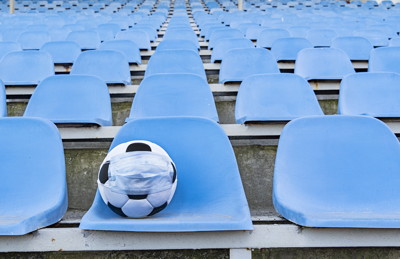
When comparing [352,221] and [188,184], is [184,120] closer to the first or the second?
[188,184]

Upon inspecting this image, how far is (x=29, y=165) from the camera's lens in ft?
4.42

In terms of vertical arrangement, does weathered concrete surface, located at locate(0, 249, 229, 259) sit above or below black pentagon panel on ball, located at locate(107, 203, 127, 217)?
below

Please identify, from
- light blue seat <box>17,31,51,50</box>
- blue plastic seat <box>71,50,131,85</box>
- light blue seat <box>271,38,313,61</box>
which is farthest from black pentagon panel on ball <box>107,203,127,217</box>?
light blue seat <box>17,31,51,50</box>

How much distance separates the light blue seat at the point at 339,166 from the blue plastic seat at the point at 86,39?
292 centimetres

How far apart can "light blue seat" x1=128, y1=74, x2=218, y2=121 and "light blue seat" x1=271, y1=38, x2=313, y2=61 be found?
4.90 feet

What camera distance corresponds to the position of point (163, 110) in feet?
6.25

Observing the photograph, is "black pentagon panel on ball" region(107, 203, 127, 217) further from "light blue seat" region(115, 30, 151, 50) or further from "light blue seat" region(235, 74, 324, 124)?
"light blue seat" region(115, 30, 151, 50)

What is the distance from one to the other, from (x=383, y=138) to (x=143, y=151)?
2.70ft

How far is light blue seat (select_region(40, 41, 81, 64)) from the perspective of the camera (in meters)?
3.13

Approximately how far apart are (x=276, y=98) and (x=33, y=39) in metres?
2.89

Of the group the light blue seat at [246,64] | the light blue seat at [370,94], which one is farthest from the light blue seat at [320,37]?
the light blue seat at [370,94]

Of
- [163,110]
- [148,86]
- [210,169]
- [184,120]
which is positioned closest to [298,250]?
[210,169]

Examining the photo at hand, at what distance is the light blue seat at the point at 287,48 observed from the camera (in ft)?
10.6

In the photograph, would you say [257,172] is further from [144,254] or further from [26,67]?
[26,67]
